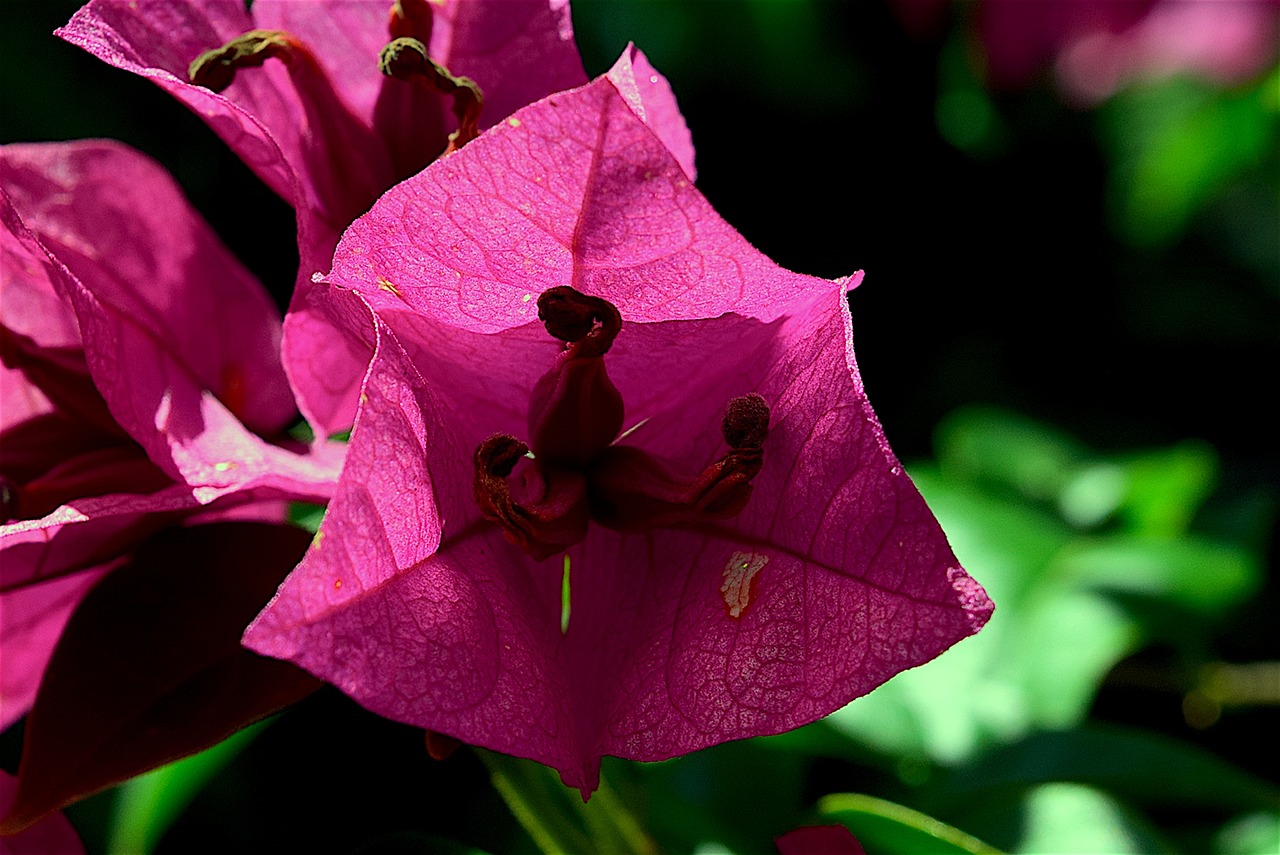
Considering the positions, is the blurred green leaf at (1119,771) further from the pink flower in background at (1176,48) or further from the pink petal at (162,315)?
the pink flower in background at (1176,48)

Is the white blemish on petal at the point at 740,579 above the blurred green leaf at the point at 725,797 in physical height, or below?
above

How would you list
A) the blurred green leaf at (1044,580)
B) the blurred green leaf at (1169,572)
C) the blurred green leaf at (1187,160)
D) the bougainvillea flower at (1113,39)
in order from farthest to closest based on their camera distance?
1. the bougainvillea flower at (1113,39)
2. the blurred green leaf at (1187,160)
3. the blurred green leaf at (1169,572)
4. the blurred green leaf at (1044,580)

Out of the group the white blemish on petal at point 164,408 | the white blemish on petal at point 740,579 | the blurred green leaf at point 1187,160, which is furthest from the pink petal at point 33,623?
the blurred green leaf at point 1187,160

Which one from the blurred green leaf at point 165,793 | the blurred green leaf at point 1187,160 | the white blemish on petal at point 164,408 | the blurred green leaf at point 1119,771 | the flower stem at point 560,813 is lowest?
the blurred green leaf at point 165,793

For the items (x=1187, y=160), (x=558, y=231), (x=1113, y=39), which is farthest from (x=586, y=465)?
(x=1113, y=39)

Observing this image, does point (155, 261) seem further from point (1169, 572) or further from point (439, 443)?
point (1169, 572)

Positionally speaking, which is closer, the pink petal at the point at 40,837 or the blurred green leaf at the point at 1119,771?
the pink petal at the point at 40,837

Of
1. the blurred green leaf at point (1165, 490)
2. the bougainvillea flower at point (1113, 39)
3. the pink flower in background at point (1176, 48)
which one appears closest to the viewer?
the blurred green leaf at point (1165, 490)

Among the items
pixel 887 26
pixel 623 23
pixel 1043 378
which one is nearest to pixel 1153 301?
pixel 1043 378
